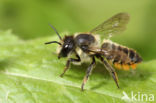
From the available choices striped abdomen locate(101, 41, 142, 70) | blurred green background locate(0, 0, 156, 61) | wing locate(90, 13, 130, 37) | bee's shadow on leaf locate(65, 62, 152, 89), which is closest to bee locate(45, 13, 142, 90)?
striped abdomen locate(101, 41, 142, 70)

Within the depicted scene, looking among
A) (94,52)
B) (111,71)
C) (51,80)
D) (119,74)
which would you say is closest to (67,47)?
(94,52)

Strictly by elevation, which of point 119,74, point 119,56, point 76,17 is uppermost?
point 119,56

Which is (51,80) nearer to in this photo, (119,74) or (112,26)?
(119,74)

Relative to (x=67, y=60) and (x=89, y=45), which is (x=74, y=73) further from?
(x=89, y=45)

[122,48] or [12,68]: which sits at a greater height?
[12,68]

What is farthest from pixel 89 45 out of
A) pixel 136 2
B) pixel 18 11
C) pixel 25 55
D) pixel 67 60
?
pixel 136 2

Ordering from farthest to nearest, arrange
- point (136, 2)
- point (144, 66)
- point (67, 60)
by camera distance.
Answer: point (136, 2)
point (144, 66)
point (67, 60)
